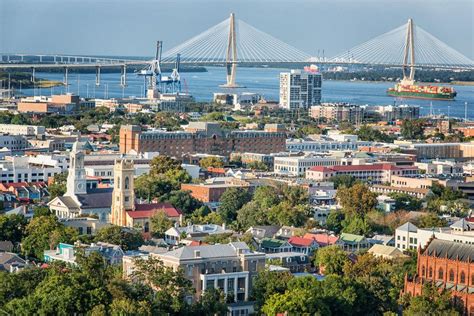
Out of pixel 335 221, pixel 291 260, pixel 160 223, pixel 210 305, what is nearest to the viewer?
pixel 210 305

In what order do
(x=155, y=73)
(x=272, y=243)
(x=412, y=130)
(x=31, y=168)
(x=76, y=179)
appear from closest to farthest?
(x=272, y=243)
(x=76, y=179)
(x=31, y=168)
(x=412, y=130)
(x=155, y=73)

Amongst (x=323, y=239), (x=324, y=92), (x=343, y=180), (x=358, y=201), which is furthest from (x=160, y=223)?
(x=324, y=92)

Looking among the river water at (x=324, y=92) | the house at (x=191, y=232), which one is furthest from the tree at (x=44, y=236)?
the river water at (x=324, y=92)

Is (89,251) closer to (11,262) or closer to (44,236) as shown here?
(11,262)

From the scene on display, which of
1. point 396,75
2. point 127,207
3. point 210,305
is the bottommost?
point 210,305

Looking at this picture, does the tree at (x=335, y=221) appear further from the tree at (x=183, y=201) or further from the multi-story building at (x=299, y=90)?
the multi-story building at (x=299, y=90)
